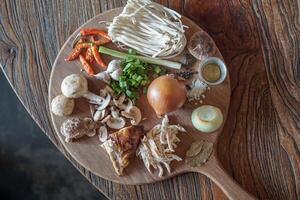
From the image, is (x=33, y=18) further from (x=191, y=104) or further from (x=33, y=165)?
(x=33, y=165)

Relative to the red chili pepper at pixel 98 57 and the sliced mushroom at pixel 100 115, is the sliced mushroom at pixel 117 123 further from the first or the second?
the red chili pepper at pixel 98 57

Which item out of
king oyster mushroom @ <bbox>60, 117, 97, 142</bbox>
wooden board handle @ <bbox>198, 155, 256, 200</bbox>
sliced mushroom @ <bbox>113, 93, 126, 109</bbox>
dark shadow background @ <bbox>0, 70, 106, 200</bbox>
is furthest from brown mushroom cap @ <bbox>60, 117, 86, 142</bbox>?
dark shadow background @ <bbox>0, 70, 106, 200</bbox>

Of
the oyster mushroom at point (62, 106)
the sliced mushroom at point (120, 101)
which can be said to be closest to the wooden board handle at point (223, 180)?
the sliced mushroom at point (120, 101)

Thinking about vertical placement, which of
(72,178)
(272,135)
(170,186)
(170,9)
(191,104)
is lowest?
(72,178)

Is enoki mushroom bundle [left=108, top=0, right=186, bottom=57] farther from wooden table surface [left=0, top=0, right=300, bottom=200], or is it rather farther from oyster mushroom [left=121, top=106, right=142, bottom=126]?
oyster mushroom [left=121, top=106, right=142, bottom=126]

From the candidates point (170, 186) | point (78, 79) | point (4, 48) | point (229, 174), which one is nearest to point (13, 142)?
point (4, 48)
